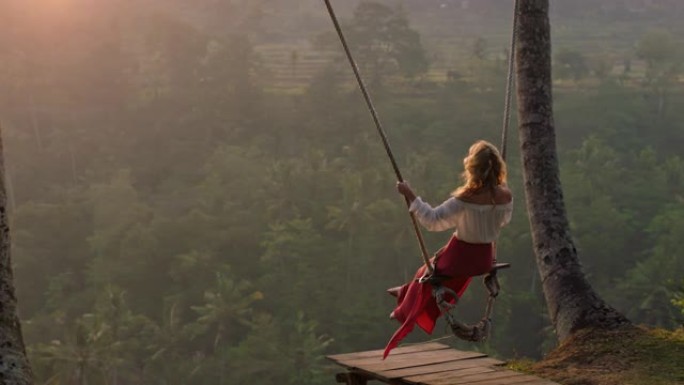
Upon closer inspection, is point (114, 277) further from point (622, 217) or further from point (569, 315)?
point (569, 315)

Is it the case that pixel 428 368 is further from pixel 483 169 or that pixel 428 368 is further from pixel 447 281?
pixel 483 169

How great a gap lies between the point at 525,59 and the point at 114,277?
4492cm

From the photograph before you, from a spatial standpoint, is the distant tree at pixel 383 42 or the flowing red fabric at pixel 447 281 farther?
the distant tree at pixel 383 42

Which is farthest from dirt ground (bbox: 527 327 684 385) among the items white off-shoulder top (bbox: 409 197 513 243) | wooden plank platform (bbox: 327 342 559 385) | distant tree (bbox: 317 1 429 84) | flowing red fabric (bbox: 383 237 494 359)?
distant tree (bbox: 317 1 429 84)

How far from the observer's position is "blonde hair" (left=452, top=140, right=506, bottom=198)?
198 inches

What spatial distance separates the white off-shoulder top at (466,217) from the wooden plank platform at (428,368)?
2.25 ft

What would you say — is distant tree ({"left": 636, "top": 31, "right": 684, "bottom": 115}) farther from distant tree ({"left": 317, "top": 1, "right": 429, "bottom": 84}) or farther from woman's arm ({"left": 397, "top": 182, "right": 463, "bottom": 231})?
woman's arm ({"left": 397, "top": 182, "right": 463, "bottom": 231})

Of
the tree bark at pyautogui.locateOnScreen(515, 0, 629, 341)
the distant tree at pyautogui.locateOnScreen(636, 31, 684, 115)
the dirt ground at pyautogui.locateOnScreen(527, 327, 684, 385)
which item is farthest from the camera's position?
the distant tree at pyautogui.locateOnScreen(636, 31, 684, 115)

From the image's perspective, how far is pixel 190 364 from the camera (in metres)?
44.5

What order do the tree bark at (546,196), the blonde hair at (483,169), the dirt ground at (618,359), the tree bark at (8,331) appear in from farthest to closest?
the tree bark at (546,196) < the dirt ground at (618,359) < the blonde hair at (483,169) < the tree bark at (8,331)

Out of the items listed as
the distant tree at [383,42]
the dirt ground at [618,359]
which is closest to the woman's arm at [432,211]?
the dirt ground at [618,359]

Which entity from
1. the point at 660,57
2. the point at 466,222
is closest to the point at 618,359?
the point at 466,222

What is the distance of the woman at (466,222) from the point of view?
509 centimetres

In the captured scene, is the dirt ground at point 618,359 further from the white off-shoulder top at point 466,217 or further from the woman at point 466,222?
the white off-shoulder top at point 466,217
